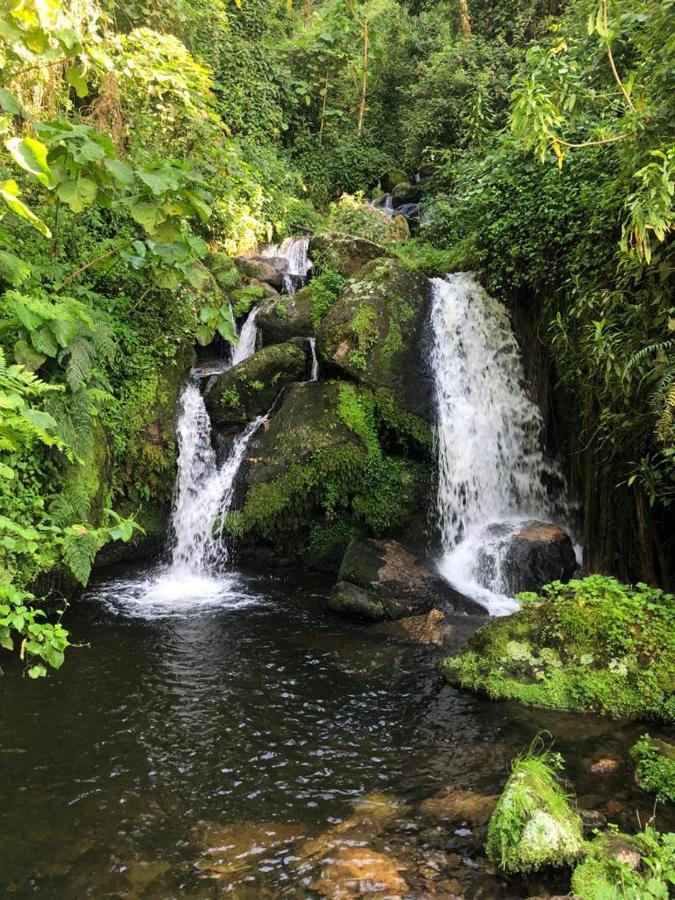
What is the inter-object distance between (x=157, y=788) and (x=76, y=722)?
1.08 meters

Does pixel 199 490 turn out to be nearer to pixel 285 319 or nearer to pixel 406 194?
pixel 285 319

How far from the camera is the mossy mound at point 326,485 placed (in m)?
8.57

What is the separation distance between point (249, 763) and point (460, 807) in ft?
5.00

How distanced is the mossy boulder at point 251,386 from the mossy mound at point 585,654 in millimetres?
5235

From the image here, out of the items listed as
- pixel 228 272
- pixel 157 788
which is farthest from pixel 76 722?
pixel 228 272

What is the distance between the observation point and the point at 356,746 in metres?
4.51

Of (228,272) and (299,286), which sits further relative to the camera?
(299,286)

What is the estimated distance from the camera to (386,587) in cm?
716

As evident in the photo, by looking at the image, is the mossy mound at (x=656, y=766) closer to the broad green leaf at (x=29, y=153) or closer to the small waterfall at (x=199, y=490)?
the broad green leaf at (x=29, y=153)

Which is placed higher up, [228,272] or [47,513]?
[228,272]

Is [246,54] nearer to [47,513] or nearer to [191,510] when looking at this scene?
[191,510]

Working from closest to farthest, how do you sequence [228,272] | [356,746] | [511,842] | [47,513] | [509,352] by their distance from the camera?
[511,842], [356,746], [47,513], [509,352], [228,272]

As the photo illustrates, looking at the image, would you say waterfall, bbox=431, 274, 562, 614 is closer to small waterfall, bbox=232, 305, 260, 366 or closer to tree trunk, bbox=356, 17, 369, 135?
small waterfall, bbox=232, 305, 260, 366

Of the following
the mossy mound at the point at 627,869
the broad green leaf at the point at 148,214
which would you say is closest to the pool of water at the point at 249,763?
the mossy mound at the point at 627,869
